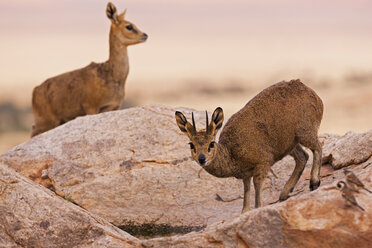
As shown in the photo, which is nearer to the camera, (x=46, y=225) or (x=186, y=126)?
(x=46, y=225)

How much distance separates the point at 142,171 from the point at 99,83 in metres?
5.25

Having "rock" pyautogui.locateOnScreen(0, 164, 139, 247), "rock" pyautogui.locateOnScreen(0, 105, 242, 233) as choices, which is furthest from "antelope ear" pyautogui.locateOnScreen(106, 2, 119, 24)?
"rock" pyautogui.locateOnScreen(0, 164, 139, 247)

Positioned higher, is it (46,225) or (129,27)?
(129,27)

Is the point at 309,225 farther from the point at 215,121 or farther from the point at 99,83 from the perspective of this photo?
the point at 99,83

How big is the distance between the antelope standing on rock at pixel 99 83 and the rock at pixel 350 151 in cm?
715

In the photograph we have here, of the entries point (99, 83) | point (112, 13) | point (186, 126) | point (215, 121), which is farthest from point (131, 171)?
point (112, 13)

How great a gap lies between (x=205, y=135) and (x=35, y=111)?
1009cm

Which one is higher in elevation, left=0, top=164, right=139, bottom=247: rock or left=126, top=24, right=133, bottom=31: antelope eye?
left=126, top=24, right=133, bottom=31: antelope eye

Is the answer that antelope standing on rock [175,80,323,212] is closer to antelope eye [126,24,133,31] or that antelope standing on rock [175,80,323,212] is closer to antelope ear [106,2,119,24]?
antelope eye [126,24,133,31]

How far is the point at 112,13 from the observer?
57.0ft

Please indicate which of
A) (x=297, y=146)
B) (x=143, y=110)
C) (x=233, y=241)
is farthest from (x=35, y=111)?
(x=233, y=241)

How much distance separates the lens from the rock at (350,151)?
1035 cm

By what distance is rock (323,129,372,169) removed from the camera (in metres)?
10.4

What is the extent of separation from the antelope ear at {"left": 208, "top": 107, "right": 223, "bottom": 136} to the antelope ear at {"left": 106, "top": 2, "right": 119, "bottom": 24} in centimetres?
862
